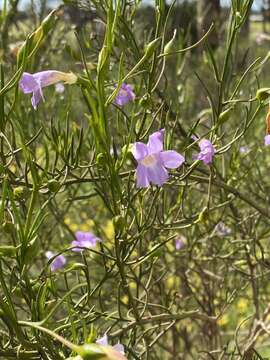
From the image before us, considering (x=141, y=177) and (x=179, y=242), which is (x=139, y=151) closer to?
(x=141, y=177)

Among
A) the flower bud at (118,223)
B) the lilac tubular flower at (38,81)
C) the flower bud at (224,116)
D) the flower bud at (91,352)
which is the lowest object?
the flower bud at (91,352)

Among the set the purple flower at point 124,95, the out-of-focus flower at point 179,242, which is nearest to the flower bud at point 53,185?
the purple flower at point 124,95

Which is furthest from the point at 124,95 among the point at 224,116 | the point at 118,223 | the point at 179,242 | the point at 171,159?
the point at 179,242

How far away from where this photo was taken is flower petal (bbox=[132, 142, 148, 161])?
96 centimetres

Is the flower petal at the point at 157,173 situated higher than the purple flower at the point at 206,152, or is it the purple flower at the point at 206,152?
the purple flower at the point at 206,152

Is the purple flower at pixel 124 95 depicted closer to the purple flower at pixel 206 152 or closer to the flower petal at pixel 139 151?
the purple flower at pixel 206 152

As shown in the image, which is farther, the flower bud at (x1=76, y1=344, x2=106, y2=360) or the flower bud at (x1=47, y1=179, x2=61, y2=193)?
the flower bud at (x1=47, y1=179, x2=61, y2=193)

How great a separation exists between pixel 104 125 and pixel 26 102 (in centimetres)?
137

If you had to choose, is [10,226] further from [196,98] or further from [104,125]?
[196,98]

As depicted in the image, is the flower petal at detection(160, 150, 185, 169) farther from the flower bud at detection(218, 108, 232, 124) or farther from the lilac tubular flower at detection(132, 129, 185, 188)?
the flower bud at detection(218, 108, 232, 124)

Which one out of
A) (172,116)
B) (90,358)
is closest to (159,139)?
(90,358)

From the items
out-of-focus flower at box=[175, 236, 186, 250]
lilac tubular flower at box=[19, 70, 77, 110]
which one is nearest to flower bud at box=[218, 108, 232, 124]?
lilac tubular flower at box=[19, 70, 77, 110]

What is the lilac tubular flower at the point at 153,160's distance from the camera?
3.18ft

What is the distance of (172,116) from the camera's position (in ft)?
5.12
